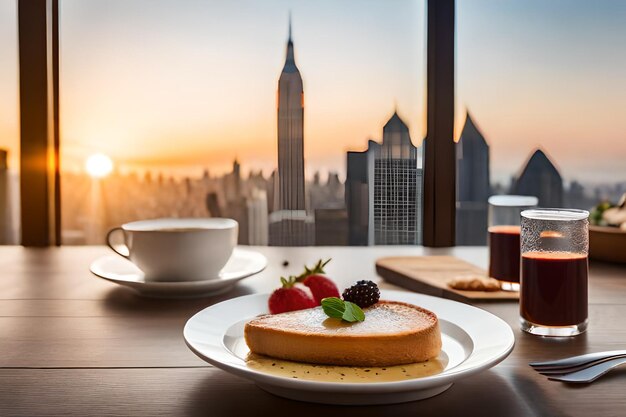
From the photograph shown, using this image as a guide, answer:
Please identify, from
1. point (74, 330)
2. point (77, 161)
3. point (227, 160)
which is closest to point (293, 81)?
point (227, 160)

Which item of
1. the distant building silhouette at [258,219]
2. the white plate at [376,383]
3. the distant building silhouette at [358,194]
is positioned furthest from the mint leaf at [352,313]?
the distant building silhouette at [258,219]

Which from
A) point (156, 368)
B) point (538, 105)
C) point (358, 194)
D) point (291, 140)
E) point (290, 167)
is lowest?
point (156, 368)

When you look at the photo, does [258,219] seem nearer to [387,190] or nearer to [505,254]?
[387,190]

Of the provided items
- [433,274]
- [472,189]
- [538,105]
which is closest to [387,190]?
[433,274]

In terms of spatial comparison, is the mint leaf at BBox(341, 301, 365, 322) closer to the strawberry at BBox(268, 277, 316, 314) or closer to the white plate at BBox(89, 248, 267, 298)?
the strawberry at BBox(268, 277, 316, 314)

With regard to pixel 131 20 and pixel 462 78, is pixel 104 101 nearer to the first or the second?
pixel 131 20

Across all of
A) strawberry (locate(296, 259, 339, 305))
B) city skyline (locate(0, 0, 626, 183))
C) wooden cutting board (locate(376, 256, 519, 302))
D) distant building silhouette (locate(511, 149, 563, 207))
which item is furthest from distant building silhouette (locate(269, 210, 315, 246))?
strawberry (locate(296, 259, 339, 305))
